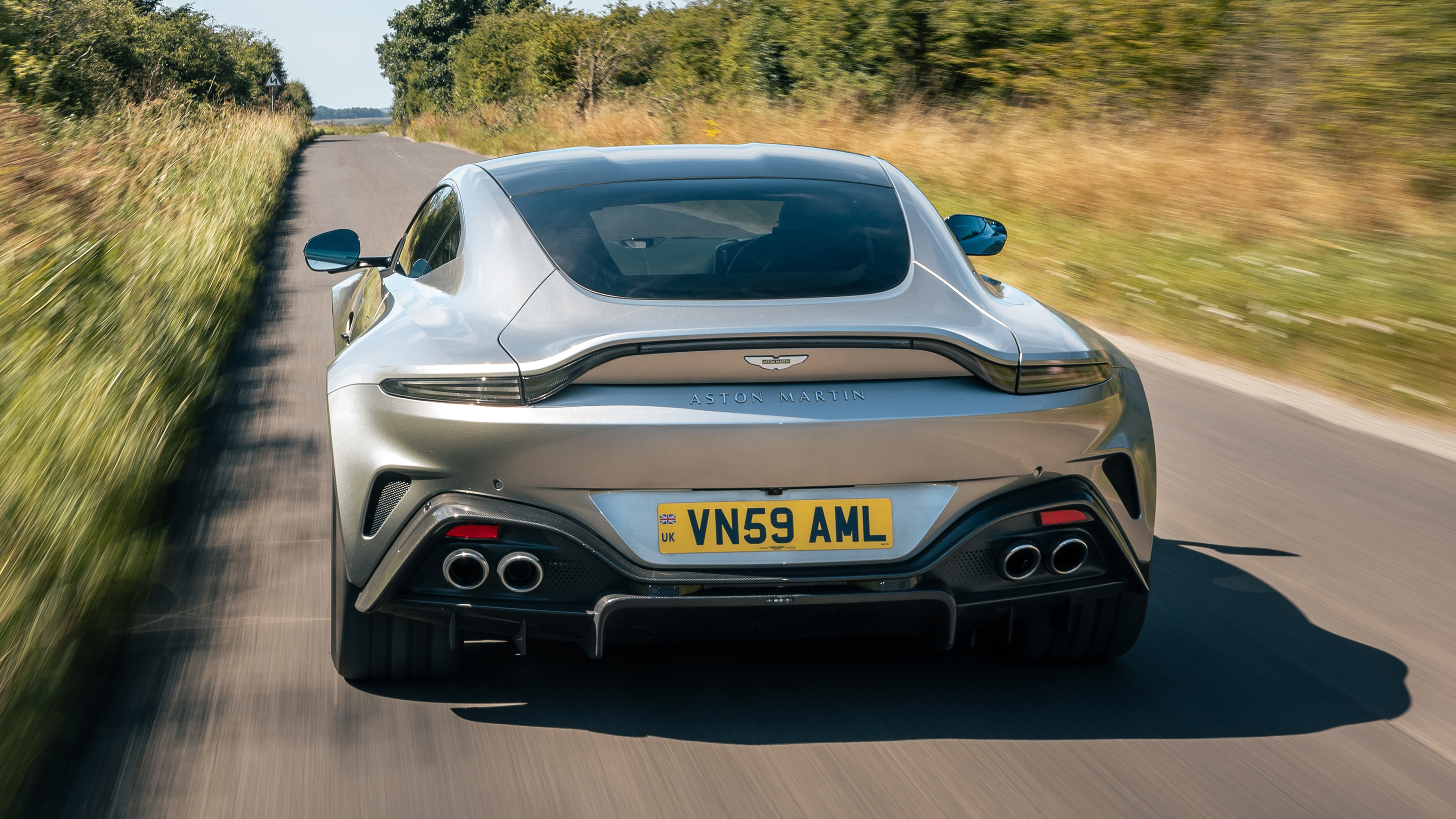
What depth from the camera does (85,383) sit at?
4789mm

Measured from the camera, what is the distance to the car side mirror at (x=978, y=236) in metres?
4.11

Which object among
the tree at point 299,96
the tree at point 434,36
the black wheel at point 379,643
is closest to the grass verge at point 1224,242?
the black wheel at point 379,643

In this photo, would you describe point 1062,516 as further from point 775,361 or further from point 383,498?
point 383,498

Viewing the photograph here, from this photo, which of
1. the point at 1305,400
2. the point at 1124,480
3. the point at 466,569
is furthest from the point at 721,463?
the point at 1305,400

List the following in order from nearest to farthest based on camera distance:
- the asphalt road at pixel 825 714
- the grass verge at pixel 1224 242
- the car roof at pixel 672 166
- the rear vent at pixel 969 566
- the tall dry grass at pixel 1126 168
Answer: the asphalt road at pixel 825 714, the rear vent at pixel 969 566, the car roof at pixel 672 166, the grass verge at pixel 1224 242, the tall dry grass at pixel 1126 168

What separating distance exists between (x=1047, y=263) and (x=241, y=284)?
256 inches

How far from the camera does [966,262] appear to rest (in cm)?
322

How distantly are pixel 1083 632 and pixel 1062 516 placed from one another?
503mm

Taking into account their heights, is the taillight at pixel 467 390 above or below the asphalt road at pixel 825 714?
above

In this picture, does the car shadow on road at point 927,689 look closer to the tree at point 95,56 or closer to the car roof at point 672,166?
the car roof at point 672,166

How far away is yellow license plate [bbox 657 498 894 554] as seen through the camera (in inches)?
104

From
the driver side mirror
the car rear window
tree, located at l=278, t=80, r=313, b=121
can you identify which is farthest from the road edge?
tree, located at l=278, t=80, r=313, b=121

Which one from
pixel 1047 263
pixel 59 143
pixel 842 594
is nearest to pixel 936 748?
pixel 842 594

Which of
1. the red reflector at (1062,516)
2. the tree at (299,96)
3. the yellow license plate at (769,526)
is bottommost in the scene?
the tree at (299,96)
